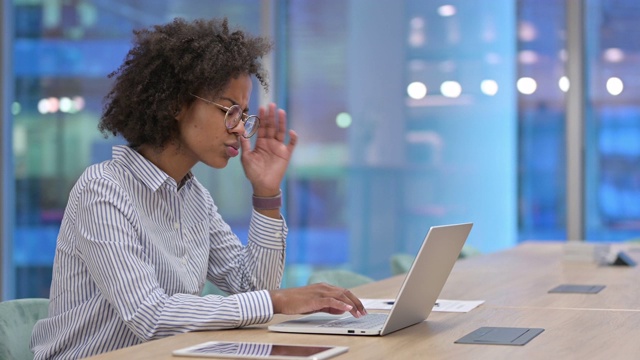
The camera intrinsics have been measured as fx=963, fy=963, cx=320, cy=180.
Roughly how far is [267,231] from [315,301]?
0.54 metres

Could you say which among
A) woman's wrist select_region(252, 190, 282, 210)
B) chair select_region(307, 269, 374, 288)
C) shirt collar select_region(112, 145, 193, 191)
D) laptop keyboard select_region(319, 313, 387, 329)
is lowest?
chair select_region(307, 269, 374, 288)

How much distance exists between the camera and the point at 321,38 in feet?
22.9

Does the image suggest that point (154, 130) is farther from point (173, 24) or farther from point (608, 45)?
point (608, 45)

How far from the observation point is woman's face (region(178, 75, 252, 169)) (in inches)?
93.7

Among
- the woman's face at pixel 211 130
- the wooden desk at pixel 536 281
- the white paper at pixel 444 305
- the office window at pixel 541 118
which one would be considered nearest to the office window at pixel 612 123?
the office window at pixel 541 118

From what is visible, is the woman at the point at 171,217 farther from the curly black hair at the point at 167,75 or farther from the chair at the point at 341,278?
the chair at the point at 341,278

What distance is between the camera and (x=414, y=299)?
2102 mm

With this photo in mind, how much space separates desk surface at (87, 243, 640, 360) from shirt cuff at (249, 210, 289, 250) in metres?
0.36

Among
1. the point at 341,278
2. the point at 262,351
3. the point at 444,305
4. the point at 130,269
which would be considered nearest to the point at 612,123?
the point at 341,278

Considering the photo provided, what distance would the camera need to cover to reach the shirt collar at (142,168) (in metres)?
2.33

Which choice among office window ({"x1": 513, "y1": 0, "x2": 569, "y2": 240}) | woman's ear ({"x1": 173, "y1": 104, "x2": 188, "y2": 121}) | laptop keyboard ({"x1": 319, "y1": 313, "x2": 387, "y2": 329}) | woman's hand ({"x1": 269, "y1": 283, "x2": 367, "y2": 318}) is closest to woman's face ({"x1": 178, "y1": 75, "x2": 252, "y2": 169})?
woman's ear ({"x1": 173, "y1": 104, "x2": 188, "y2": 121})

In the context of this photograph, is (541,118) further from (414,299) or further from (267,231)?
(414,299)

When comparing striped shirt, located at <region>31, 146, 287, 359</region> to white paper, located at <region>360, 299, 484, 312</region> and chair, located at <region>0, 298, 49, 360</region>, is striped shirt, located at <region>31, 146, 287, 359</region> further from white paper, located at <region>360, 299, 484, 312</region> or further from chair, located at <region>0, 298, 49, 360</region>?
white paper, located at <region>360, 299, 484, 312</region>

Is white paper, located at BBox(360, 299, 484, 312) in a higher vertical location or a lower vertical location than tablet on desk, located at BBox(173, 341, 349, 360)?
lower
